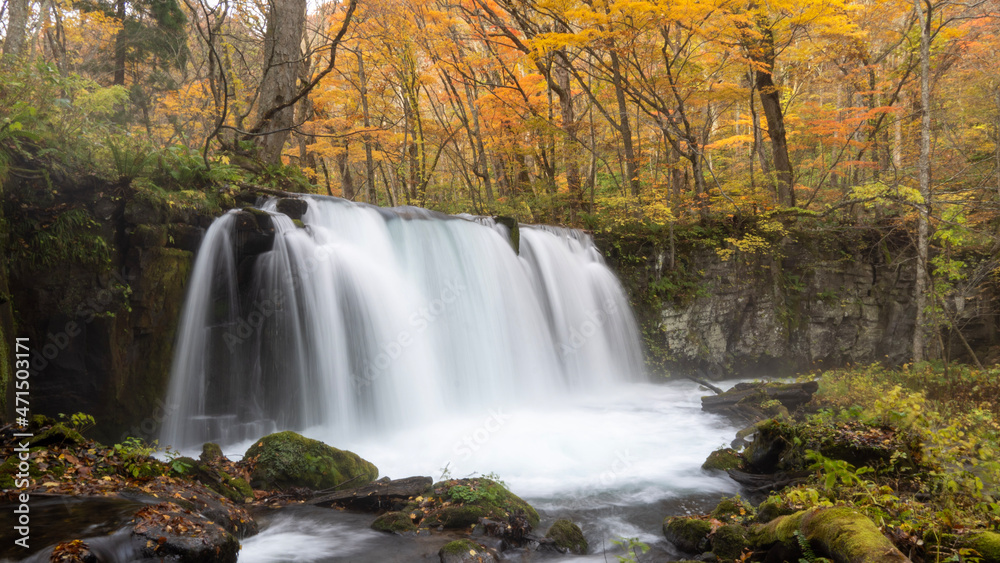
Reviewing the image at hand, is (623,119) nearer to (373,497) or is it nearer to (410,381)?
(410,381)

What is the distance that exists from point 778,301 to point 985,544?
465 inches

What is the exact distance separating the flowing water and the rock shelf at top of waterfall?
0.08 ft

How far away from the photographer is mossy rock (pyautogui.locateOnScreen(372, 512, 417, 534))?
447 centimetres

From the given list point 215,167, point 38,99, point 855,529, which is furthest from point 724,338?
point 38,99

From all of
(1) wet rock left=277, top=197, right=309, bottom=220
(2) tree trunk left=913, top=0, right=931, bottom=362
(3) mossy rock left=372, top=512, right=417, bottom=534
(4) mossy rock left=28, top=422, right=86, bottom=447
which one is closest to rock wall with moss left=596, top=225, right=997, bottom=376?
(2) tree trunk left=913, top=0, right=931, bottom=362

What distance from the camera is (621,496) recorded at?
5855 mm

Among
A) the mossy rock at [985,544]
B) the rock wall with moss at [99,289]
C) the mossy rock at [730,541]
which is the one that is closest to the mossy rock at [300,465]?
the rock wall with moss at [99,289]

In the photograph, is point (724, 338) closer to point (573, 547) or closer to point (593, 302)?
point (593, 302)

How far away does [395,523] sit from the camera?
14.8 feet

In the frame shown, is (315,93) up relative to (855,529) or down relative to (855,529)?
up

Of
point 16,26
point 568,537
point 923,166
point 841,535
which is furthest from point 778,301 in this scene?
point 16,26

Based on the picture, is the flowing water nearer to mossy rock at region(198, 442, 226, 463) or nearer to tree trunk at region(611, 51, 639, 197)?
mossy rock at region(198, 442, 226, 463)

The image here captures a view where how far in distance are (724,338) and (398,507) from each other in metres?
10.6

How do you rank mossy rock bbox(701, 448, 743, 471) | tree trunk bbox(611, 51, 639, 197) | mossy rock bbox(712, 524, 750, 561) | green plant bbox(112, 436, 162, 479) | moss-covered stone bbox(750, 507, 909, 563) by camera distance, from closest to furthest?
moss-covered stone bbox(750, 507, 909, 563), mossy rock bbox(712, 524, 750, 561), green plant bbox(112, 436, 162, 479), mossy rock bbox(701, 448, 743, 471), tree trunk bbox(611, 51, 639, 197)
